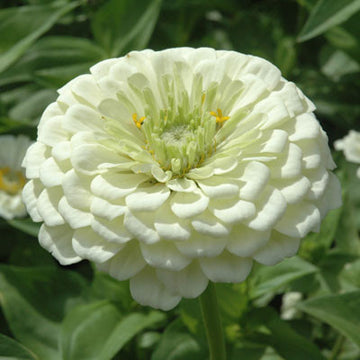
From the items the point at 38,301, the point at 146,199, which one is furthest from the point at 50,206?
the point at 38,301

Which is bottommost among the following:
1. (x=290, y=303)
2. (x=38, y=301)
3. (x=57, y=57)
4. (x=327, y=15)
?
(x=290, y=303)

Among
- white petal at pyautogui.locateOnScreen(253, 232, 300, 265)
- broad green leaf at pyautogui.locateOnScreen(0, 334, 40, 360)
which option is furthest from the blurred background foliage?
white petal at pyautogui.locateOnScreen(253, 232, 300, 265)

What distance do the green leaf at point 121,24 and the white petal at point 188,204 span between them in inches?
28.6

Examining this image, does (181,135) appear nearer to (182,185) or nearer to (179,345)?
(182,185)

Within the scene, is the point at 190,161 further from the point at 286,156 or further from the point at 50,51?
the point at 50,51

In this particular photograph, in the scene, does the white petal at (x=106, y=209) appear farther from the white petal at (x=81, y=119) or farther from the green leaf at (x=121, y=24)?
the green leaf at (x=121, y=24)

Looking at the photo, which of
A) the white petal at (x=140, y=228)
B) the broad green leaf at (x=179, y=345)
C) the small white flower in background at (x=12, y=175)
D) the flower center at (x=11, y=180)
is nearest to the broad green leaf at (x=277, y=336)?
the broad green leaf at (x=179, y=345)

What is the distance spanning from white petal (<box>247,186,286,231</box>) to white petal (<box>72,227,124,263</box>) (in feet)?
0.57

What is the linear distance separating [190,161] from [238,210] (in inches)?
6.7

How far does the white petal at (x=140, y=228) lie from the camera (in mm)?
648

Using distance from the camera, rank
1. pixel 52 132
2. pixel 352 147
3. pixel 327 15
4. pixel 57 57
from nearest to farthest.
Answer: pixel 52 132
pixel 327 15
pixel 352 147
pixel 57 57

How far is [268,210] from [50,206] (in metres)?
0.29

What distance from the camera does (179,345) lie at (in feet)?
3.34

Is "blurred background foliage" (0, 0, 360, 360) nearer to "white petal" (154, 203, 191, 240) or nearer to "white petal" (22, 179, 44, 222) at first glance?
"white petal" (22, 179, 44, 222)
